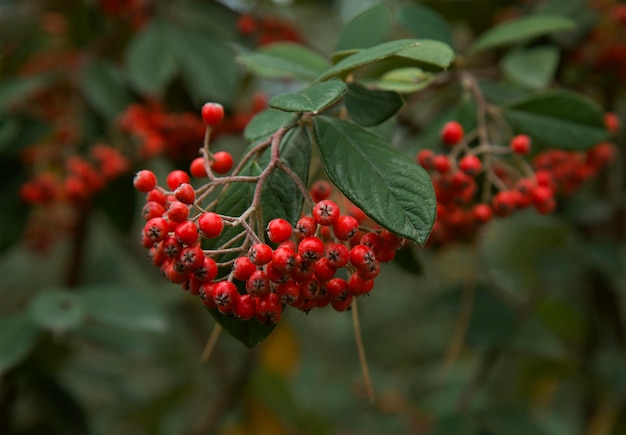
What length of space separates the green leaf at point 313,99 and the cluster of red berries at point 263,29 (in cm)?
122

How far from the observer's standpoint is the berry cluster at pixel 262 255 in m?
0.71

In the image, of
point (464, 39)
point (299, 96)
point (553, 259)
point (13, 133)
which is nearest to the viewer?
point (299, 96)

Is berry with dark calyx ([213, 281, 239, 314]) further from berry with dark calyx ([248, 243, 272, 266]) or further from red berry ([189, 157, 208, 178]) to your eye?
red berry ([189, 157, 208, 178])

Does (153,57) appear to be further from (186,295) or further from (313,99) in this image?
(313,99)

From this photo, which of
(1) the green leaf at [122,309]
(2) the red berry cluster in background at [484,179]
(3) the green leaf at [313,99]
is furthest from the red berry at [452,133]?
(1) the green leaf at [122,309]

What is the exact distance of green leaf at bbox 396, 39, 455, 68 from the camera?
78 cm

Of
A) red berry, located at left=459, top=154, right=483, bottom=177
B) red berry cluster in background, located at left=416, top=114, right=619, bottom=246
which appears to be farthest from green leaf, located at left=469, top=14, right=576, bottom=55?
red berry, located at left=459, top=154, right=483, bottom=177

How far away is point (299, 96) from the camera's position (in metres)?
0.72

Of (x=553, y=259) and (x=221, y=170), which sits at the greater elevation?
(x=221, y=170)

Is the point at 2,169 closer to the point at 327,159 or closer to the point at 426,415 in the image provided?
the point at 327,159

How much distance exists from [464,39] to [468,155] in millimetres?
1670

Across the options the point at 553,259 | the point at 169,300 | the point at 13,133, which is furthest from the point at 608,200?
the point at 13,133

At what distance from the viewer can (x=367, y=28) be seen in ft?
3.44

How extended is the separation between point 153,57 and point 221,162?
92cm
